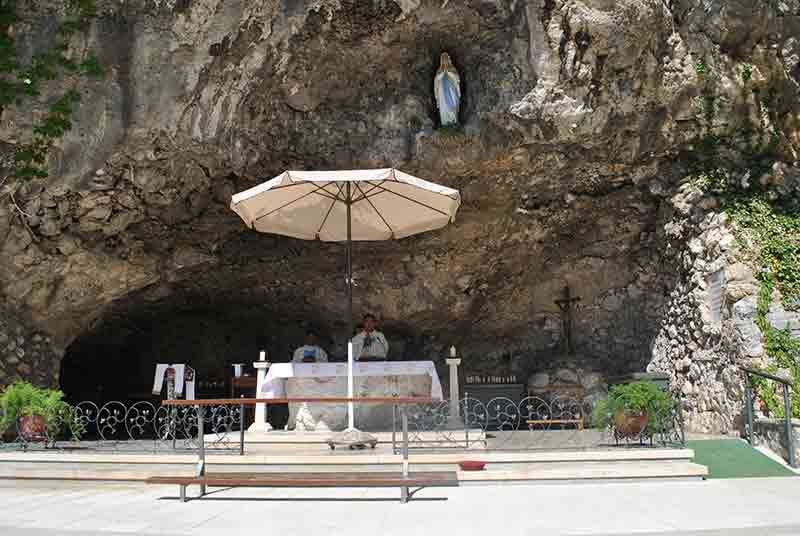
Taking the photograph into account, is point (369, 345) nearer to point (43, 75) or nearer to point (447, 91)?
point (447, 91)

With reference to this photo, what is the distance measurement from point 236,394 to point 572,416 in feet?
20.0

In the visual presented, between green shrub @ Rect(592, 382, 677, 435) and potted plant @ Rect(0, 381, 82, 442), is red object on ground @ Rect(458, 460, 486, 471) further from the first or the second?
potted plant @ Rect(0, 381, 82, 442)

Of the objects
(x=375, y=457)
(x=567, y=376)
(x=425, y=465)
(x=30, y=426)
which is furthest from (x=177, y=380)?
(x=567, y=376)

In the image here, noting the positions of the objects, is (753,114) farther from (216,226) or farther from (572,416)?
(216,226)

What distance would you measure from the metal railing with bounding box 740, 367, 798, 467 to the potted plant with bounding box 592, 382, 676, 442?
42.2 inches

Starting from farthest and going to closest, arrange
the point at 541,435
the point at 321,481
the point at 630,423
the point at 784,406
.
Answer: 1. the point at 541,435
2. the point at 784,406
3. the point at 630,423
4. the point at 321,481

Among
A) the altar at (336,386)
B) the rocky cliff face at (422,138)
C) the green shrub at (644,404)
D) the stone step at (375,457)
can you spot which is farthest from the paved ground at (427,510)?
the rocky cliff face at (422,138)

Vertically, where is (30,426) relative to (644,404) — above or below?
below

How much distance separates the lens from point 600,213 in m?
11.5

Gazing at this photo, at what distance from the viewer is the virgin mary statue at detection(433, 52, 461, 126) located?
998 centimetres

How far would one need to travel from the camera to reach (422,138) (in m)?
10.2

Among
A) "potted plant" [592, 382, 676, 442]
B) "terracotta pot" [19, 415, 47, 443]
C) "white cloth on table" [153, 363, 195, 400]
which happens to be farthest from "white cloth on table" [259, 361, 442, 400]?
"terracotta pot" [19, 415, 47, 443]

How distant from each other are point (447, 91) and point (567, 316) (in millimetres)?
4851

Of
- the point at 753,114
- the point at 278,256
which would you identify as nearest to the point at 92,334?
the point at 278,256
